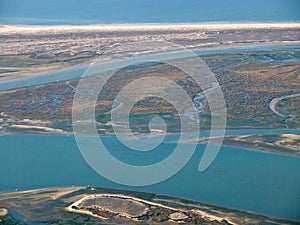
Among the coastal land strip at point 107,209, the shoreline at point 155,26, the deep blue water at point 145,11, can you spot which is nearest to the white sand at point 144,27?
the shoreline at point 155,26

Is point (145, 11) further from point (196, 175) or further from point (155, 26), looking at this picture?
point (196, 175)

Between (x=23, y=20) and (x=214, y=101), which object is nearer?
(x=214, y=101)

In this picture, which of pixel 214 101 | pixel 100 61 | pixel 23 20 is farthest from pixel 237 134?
pixel 23 20

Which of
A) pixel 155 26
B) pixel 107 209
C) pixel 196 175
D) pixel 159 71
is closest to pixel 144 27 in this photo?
pixel 155 26

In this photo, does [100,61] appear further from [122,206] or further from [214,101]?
[122,206]

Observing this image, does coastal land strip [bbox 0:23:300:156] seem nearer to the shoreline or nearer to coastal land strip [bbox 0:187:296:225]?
the shoreline

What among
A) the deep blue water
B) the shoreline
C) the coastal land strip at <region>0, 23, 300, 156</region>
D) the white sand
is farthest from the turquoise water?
the deep blue water
